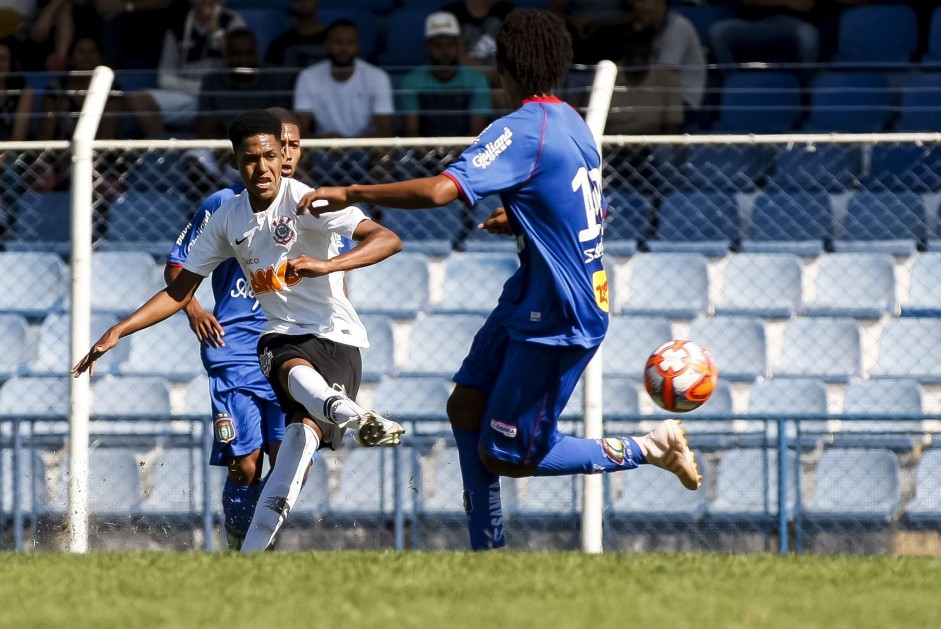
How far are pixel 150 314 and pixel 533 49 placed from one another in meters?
2.02

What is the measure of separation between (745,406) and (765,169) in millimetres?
1754

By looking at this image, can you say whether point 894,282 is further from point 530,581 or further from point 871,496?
point 530,581

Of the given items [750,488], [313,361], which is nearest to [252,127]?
[313,361]

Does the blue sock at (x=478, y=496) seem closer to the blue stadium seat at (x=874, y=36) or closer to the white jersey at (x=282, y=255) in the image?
the white jersey at (x=282, y=255)

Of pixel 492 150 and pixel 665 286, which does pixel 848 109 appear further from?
pixel 492 150

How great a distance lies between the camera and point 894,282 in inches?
378

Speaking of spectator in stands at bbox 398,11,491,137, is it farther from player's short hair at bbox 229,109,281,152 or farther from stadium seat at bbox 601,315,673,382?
player's short hair at bbox 229,109,281,152

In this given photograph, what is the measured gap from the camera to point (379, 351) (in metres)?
9.35

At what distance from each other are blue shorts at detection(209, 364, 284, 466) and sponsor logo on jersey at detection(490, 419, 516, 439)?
84.5 inches

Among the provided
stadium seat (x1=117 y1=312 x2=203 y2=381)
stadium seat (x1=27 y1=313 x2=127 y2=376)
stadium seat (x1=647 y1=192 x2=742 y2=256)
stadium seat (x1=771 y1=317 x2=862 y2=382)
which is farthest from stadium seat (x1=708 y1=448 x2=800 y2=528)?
stadium seat (x1=27 y1=313 x2=127 y2=376)

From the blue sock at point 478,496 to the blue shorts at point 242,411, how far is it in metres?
1.82

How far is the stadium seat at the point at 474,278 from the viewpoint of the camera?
9.66 metres

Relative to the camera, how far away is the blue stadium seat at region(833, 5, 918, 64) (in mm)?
11727

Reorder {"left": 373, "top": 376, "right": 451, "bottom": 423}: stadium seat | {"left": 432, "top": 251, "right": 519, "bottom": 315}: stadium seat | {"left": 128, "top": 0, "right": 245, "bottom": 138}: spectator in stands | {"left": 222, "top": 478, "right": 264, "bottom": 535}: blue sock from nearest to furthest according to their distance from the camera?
{"left": 222, "top": 478, "right": 264, "bottom": 535}: blue sock < {"left": 373, "top": 376, "right": 451, "bottom": 423}: stadium seat < {"left": 432, "top": 251, "right": 519, "bottom": 315}: stadium seat < {"left": 128, "top": 0, "right": 245, "bottom": 138}: spectator in stands
